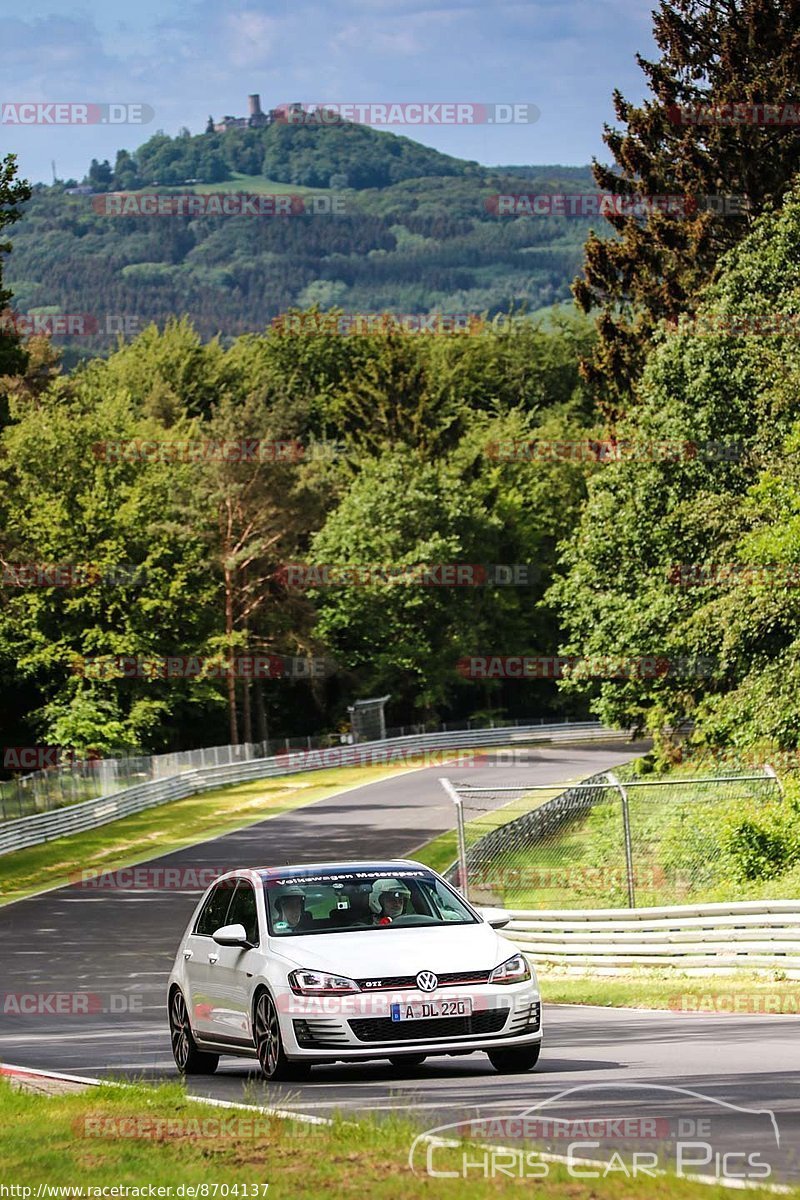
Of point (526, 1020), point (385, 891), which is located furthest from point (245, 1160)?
point (385, 891)

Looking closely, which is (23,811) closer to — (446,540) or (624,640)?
(624,640)

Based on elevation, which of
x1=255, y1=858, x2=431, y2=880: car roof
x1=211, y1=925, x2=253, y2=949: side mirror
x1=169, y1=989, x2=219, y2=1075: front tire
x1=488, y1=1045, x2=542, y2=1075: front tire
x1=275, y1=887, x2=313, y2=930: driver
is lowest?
x1=169, y1=989, x2=219, y2=1075: front tire

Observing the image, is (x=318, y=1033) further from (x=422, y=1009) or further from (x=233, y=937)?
(x=233, y=937)

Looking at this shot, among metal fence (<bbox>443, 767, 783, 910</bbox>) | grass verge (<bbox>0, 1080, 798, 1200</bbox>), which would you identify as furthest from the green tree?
grass verge (<bbox>0, 1080, 798, 1200</bbox>)

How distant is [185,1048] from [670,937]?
883 cm

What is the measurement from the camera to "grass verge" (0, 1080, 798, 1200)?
6926mm

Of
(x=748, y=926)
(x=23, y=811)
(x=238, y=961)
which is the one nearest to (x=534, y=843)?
(x=748, y=926)

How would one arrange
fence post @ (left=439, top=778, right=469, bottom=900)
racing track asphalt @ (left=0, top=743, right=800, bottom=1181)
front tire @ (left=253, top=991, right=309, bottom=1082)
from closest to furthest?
racing track asphalt @ (left=0, top=743, right=800, bottom=1181) → front tire @ (left=253, top=991, right=309, bottom=1082) → fence post @ (left=439, top=778, right=469, bottom=900)

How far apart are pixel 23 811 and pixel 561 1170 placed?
4218cm

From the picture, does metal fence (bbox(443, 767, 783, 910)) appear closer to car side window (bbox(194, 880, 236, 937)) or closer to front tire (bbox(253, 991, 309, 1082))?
car side window (bbox(194, 880, 236, 937))

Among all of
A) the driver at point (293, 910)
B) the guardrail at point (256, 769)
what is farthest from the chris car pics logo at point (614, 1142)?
the guardrail at point (256, 769)

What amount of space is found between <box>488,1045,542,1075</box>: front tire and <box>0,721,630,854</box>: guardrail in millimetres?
35736

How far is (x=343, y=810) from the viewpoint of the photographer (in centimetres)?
5328

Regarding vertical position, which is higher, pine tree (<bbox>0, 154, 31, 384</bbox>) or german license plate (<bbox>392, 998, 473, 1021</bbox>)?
pine tree (<bbox>0, 154, 31, 384</bbox>)
